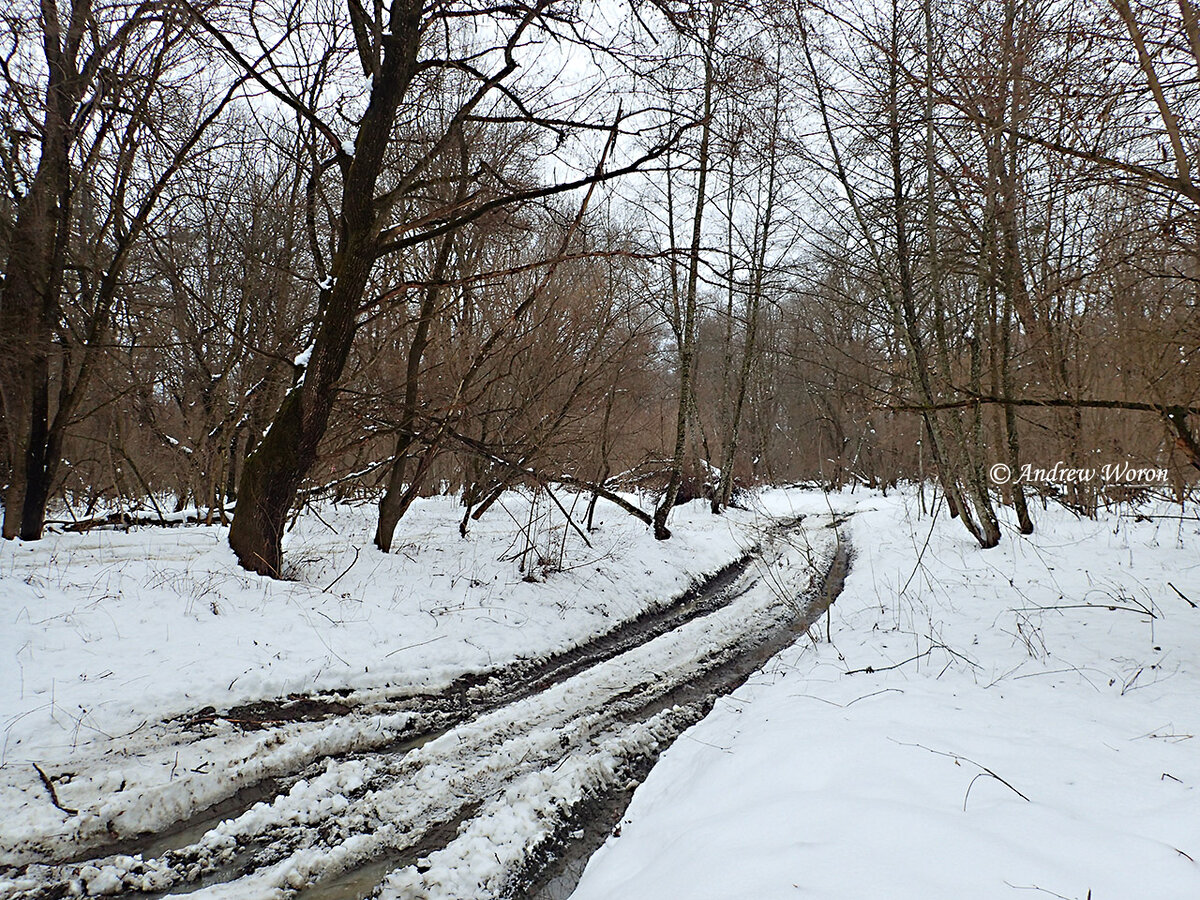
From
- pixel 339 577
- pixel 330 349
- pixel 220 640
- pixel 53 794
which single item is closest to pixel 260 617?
pixel 220 640

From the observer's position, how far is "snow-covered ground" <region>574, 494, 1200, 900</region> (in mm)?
2240

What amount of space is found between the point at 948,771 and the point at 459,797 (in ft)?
8.55

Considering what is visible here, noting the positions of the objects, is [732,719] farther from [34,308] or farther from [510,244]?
[34,308]

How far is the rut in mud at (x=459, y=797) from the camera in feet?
9.01

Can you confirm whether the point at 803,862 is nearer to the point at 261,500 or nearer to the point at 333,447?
the point at 261,500

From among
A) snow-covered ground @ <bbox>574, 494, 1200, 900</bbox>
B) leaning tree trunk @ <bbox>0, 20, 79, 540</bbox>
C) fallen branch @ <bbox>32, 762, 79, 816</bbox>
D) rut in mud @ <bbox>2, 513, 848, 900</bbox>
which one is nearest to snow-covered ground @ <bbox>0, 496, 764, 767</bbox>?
fallen branch @ <bbox>32, 762, 79, 816</bbox>

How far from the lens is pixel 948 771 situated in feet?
9.91

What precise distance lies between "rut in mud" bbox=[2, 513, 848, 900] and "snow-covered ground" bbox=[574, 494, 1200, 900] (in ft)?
1.02

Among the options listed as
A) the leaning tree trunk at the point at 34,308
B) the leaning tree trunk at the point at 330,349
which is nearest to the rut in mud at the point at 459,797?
the leaning tree trunk at the point at 330,349

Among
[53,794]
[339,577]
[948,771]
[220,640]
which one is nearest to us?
[948,771]

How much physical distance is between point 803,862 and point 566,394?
858 cm

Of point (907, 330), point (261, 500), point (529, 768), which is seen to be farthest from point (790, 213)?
point (529, 768)

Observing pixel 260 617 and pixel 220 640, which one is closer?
pixel 220 640

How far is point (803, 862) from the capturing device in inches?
92.4
